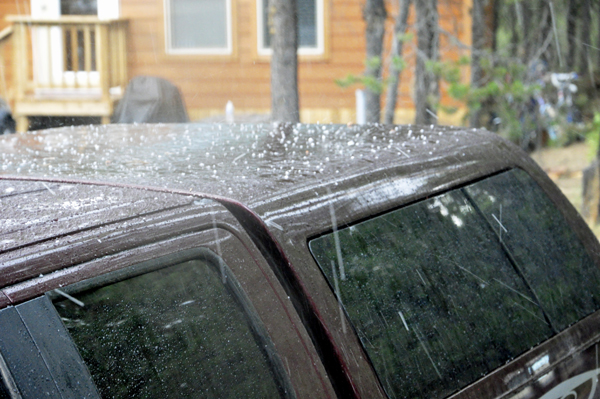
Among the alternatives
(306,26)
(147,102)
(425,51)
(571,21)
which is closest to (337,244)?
(147,102)

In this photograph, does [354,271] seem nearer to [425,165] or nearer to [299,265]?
[299,265]

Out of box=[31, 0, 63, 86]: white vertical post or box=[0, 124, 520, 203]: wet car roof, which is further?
box=[31, 0, 63, 86]: white vertical post

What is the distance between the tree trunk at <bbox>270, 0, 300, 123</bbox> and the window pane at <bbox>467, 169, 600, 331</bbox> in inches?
201

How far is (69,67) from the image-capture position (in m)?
10.4

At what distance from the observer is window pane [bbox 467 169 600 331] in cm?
202

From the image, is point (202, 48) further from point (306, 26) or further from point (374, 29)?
point (374, 29)

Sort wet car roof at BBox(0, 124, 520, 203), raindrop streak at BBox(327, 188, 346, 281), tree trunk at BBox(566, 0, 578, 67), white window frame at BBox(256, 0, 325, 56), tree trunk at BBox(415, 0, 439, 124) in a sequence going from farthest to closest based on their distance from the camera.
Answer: white window frame at BBox(256, 0, 325, 56) → tree trunk at BBox(566, 0, 578, 67) → tree trunk at BBox(415, 0, 439, 124) → wet car roof at BBox(0, 124, 520, 203) → raindrop streak at BBox(327, 188, 346, 281)

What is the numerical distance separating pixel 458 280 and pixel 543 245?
0.45m

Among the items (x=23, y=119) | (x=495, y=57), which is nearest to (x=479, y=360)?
(x=495, y=57)

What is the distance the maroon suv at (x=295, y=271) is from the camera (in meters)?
1.24

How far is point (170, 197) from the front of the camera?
1.53 metres

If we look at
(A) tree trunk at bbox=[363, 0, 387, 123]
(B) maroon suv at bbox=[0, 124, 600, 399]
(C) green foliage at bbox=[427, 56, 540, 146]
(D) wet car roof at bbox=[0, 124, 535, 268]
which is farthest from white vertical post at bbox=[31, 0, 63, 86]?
(B) maroon suv at bbox=[0, 124, 600, 399]

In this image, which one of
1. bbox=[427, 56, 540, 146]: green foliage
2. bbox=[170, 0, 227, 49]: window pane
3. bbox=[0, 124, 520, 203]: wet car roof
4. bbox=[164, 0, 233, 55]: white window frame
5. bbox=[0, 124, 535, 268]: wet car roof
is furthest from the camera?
bbox=[164, 0, 233, 55]: white window frame

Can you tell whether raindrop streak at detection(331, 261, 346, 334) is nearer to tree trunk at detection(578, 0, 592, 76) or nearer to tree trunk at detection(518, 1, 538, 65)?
tree trunk at detection(578, 0, 592, 76)
